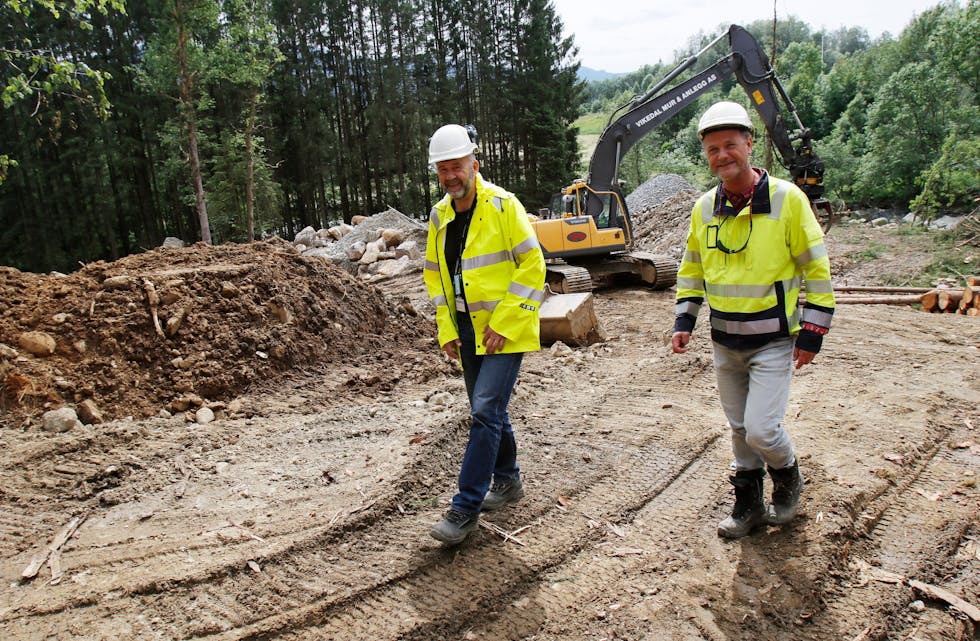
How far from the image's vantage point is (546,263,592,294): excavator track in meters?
10.6

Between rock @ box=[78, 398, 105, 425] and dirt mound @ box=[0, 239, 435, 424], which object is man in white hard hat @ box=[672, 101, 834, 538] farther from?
rock @ box=[78, 398, 105, 425]

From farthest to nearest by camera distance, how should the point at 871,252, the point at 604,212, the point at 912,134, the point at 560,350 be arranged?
the point at 912,134 < the point at 871,252 < the point at 604,212 < the point at 560,350

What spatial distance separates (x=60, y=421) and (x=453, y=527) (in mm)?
3846

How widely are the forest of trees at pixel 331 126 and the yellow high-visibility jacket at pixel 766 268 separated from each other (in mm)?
23349

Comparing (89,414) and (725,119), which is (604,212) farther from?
(725,119)

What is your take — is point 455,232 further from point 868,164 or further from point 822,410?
point 868,164

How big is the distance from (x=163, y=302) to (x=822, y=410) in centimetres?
616

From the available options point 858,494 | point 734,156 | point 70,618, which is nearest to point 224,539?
point 70,618

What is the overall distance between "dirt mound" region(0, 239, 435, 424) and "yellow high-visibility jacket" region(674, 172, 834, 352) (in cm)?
476

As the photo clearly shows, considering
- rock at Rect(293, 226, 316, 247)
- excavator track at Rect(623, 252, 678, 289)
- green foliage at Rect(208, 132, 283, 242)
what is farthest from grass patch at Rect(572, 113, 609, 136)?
excavator track at Rect(623, 252, 678, 289)

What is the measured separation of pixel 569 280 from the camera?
417 inches

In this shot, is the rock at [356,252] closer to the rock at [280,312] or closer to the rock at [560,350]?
the rock at [280,312]

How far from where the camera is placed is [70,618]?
2.95m

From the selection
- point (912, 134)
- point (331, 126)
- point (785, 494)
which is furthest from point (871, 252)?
point (331, 126)
